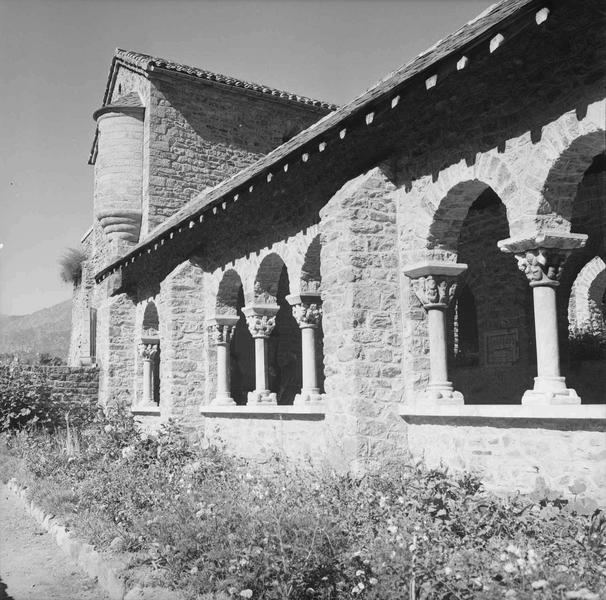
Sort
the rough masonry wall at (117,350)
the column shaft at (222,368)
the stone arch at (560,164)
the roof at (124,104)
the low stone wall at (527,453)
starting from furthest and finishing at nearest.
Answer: the roof at (124,104) → the rough masonry wall at (117,350) → the column shaft at (222,368) → the stone arch at (560,164) → the low stone wall at (527,453)

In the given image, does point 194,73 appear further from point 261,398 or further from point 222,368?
point 261,398

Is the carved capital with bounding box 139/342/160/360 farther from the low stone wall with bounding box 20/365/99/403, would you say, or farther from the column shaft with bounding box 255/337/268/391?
the column shaft with bounding box 255/337/268/391

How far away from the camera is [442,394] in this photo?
6.36m

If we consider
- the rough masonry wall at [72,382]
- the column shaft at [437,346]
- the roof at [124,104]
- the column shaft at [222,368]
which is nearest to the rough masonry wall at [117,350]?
the rough masonry wall at [72,382]

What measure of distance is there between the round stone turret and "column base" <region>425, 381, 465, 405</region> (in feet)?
35.5

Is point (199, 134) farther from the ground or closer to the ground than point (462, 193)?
farther from the ground

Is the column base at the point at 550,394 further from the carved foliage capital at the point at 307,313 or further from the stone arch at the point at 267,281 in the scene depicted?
the stone arch at the point at 267,281

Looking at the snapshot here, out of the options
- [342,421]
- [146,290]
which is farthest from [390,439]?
[146,290]

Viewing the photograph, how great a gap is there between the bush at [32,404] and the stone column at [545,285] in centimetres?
1021

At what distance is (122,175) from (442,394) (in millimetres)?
11548

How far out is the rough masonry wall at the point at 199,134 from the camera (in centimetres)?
1567

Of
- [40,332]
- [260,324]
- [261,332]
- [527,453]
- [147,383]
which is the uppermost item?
[40,332]

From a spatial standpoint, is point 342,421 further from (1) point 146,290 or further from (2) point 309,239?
(1) point 146,290

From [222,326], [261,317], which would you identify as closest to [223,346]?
[222,326]
